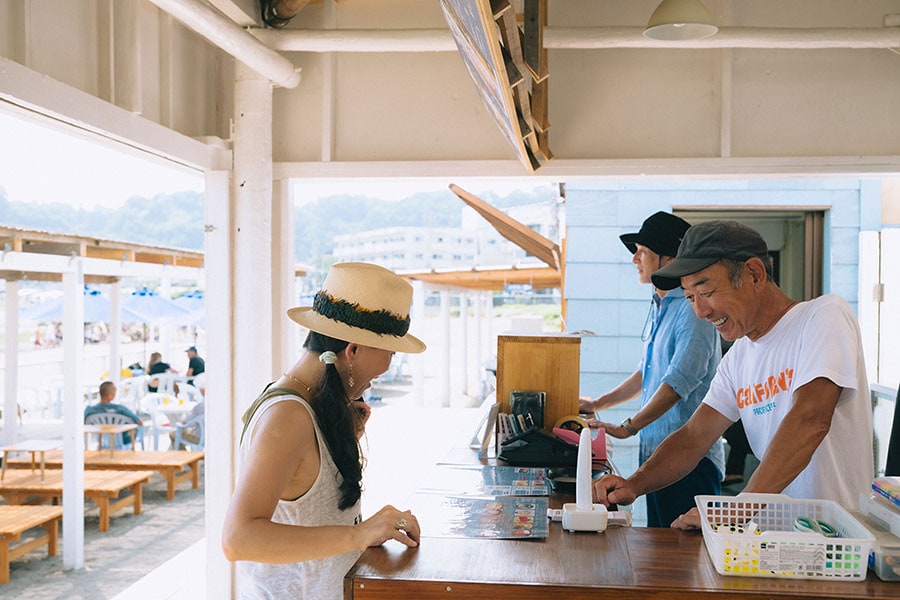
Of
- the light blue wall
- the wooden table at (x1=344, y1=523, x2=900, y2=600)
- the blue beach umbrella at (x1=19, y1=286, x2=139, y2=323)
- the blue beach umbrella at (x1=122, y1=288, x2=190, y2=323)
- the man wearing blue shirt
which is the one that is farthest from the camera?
the blue beach umbrella at (x1=122, y1=288, x2=190, y2=323)

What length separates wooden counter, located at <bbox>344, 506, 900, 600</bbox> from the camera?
5.57ft

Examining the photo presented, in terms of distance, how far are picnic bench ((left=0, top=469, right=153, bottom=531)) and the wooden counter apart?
6.86 meters

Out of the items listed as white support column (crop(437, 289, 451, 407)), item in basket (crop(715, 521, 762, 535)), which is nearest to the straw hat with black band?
item in basket (crop(715, 521, 762, 535))

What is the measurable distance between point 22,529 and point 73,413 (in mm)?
915

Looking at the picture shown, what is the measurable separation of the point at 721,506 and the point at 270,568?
106 cm

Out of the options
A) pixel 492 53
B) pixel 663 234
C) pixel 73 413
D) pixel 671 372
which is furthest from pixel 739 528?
pixel 73 413

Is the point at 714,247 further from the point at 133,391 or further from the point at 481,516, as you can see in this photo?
the point at 133,391

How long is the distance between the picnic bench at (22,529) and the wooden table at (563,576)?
5443 millimetres

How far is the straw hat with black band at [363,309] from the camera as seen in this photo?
2.01m

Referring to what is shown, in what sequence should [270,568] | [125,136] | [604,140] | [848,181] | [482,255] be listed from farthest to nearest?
[482,255]
[848,181]
[604,140]
[125,136]
[270,568]

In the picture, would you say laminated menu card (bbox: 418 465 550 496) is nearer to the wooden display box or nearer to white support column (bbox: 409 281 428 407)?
the wooden display box

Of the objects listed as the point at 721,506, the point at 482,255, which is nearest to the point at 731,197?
the point at 721,506

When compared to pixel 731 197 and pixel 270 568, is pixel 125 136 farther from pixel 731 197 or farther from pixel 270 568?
pixel 731 197

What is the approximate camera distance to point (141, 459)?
9516 millimetres
